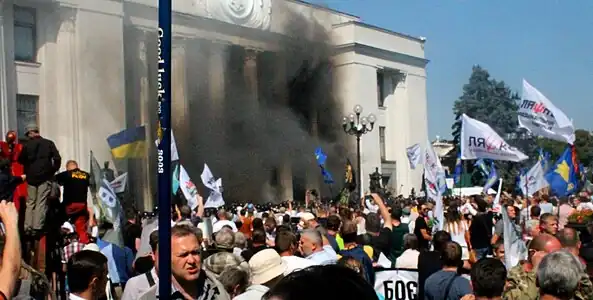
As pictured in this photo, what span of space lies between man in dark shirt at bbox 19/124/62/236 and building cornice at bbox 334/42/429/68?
4315 centimetres

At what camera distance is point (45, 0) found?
32.9 meters

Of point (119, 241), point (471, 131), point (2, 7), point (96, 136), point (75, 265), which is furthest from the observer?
point (96, 136)

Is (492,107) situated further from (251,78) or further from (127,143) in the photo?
(127,143)

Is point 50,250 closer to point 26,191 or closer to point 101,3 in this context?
point 26,191

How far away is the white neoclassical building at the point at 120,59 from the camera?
3294 centimetres

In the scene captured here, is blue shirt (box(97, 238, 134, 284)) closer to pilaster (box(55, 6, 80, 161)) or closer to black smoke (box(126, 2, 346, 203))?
pilaster (box(55, 6, 80, 161))

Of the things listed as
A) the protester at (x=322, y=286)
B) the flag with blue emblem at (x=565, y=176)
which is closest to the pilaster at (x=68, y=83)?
the flag with blue emblem at (x=565, y=176)

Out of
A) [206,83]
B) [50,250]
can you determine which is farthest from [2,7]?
[50,250]

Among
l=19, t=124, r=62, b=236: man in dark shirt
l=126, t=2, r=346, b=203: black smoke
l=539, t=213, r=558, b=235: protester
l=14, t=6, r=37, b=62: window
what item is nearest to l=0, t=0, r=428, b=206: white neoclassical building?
l=14, t=6, r=37, b=62: window

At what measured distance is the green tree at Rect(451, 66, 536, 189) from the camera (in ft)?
249

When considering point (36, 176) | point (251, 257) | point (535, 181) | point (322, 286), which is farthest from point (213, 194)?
point (322, 286)

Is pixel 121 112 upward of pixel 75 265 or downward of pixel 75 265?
upward

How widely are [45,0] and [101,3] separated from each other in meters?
2.78

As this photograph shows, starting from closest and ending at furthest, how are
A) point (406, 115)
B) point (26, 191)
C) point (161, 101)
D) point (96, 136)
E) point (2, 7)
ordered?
point (161, 101) → point (26, 191) → point (2, 7) → point (96, 136) → point (406, 115)
